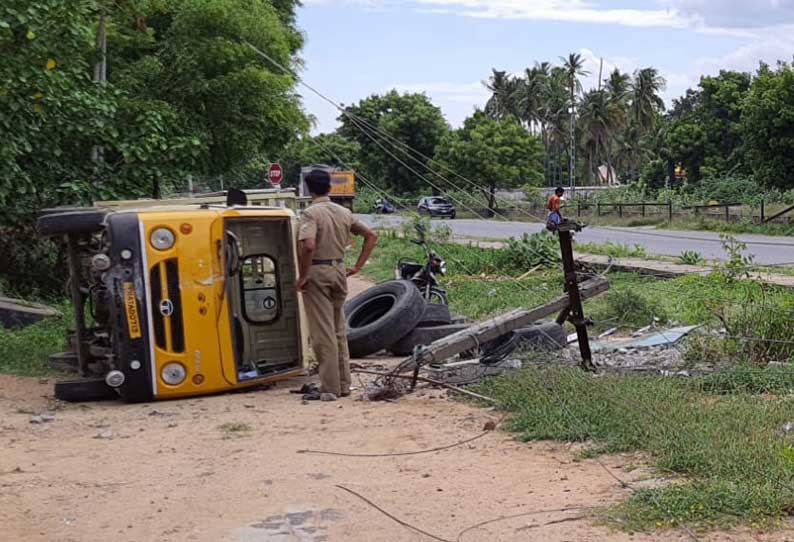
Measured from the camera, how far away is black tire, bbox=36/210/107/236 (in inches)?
356

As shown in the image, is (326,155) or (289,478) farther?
(326,155)

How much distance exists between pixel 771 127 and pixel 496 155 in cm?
2821

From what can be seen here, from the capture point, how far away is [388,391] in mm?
8719

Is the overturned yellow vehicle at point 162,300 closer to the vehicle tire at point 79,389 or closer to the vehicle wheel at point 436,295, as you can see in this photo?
the vehicle tire at point 79,389

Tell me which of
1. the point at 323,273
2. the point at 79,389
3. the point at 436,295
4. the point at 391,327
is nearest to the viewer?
the point at 323,273

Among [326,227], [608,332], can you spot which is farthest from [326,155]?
[326,227]

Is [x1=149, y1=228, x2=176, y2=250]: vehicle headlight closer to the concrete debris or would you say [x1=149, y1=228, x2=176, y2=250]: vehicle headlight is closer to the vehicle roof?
the vehicle roof

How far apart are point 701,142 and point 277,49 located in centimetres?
4203

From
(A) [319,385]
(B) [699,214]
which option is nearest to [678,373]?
(A) [319,385]

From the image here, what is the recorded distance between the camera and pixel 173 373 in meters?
8.84

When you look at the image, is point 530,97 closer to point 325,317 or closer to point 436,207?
point 436,207

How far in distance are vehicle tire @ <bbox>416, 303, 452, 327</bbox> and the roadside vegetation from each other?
6.10 feet

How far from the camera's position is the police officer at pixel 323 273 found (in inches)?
347

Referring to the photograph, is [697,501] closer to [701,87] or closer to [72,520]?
[72,520]
